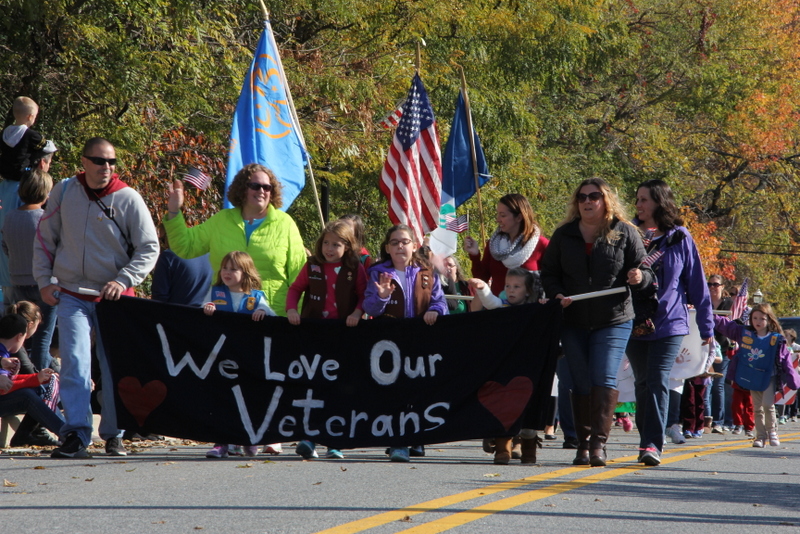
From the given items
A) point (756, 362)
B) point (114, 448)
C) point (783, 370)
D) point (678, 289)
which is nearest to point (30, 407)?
point (114, 448)

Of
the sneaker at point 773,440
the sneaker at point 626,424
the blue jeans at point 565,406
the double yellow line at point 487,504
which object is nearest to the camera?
the double yellow line at point 487,504

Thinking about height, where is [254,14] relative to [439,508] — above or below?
above

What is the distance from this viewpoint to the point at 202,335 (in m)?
8.20

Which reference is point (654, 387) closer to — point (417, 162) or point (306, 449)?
point (306, 449)

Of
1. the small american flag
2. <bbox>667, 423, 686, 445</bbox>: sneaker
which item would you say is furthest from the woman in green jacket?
<bbox>667, 423, 686, 445</bbox>: sneaker

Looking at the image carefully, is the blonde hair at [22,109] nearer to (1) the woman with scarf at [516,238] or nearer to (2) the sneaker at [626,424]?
(1) the woman with scarf at [516,238]

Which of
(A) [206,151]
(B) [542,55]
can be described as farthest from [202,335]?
(B) [542,55]

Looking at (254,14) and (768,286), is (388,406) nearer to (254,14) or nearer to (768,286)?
(254,14)

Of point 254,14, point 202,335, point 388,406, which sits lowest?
point 388,406

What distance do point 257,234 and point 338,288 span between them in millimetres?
725

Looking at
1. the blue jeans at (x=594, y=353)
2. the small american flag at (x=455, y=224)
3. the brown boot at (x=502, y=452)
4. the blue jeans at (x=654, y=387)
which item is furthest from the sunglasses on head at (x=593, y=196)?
the small american flag at (x=455, y=224)

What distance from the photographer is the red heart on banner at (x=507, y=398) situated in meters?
8.07

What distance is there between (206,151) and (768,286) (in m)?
28.4

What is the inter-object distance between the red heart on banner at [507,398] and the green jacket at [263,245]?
Answer: 1.65m
